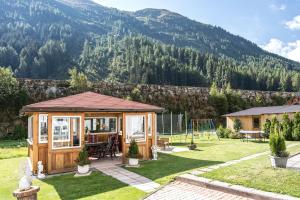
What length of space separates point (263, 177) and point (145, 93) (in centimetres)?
3126

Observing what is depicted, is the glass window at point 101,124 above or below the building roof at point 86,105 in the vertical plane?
below

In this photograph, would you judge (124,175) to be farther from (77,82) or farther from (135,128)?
(77,82)

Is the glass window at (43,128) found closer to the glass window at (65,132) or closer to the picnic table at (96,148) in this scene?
the glass window at (65,132)

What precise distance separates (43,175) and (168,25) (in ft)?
623

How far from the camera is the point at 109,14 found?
619ft

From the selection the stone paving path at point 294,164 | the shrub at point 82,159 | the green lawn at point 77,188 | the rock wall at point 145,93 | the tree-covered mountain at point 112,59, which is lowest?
the green lawn at point 77,188

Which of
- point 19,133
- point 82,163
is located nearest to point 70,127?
point 82,163

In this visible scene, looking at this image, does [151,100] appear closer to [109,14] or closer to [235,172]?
[235,172]

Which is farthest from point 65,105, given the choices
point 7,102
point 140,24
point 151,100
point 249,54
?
point 140,24

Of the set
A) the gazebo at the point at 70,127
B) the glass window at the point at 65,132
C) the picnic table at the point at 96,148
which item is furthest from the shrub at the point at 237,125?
the glass window at the point at 65,132

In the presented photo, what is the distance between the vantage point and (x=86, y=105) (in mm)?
10922

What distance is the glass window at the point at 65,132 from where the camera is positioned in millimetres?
10250

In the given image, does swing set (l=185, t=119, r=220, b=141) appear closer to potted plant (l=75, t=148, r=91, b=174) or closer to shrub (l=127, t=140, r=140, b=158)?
shrub (l=127, t=140, r=140, b=158)

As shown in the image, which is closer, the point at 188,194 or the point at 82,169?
the point at 188,194
